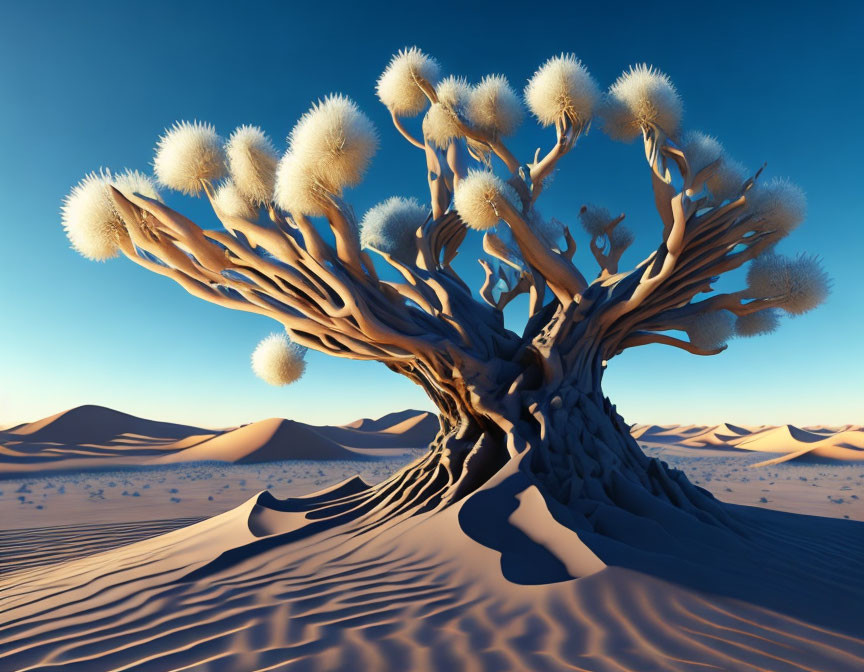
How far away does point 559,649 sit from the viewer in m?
2.45

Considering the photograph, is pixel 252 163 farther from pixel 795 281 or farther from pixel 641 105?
pixel 795 281

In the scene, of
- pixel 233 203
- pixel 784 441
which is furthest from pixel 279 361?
pixel 784 441

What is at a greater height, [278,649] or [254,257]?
[254,257]

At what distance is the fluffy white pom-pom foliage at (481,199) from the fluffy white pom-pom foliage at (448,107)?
4.72 ft

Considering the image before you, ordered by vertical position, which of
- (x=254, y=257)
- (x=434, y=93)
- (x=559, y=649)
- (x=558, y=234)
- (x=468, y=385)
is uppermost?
(x=434, y=93)

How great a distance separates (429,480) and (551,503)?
1.39m

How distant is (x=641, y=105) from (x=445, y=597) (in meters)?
4.96

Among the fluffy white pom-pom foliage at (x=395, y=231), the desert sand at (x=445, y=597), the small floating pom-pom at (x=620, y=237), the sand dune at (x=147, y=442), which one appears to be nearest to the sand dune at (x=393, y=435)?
the sand dune at (x=147, y=442)

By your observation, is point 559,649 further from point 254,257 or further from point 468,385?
point 254,257

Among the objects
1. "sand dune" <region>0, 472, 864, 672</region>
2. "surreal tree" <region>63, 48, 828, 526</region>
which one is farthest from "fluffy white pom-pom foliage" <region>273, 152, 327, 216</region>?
"sand dune" <region>0, 472, 864, 672</region>

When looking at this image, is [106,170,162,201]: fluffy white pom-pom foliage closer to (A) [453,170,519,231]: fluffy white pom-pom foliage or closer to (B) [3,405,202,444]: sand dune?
(A) [453,170,519,231]: fluffy white pom-pom foliage

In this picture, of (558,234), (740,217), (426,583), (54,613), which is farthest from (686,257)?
(54,613)

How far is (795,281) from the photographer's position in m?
5.40

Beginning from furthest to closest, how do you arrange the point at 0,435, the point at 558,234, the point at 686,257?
the point at 0,435 < the point at 558,234 < the point at 686,257
